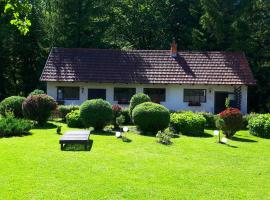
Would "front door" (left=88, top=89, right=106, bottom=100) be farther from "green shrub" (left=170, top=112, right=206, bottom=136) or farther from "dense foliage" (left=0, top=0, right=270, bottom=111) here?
"green shrub" (left=170, top=112, right=206, bottom=136)

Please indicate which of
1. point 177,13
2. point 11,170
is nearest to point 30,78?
point 177,13

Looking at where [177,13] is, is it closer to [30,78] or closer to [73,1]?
[73,1]

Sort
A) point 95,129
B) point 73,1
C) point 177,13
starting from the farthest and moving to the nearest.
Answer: point 177,13 < point 73,1 < point 95,129

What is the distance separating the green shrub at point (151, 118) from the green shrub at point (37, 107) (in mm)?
5303

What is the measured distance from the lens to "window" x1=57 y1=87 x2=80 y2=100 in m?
34.3

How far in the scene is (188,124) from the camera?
24094mm

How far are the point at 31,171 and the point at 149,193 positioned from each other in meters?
4.04

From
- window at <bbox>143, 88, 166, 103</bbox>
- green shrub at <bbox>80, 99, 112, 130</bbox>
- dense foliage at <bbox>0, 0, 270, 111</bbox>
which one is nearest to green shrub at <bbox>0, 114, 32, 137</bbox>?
green shrub at <bbox>80, 99, 112, 130</bbox>

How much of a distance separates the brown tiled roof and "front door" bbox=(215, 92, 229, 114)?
1067 millimetres

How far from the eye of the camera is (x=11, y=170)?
1284cm

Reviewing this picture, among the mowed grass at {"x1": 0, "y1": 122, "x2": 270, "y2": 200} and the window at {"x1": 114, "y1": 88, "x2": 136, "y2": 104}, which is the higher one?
the window at {"x1": 114, "y1": 88, "x2": 136, "y2": 104}

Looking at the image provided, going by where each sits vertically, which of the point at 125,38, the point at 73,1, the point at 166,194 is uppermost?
the point at 73,1

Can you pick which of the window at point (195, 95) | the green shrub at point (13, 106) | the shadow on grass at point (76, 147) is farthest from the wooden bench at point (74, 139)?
the window at point (195, 95)

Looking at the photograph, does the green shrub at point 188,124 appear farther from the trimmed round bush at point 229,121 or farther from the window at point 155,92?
the window at point 155,92
